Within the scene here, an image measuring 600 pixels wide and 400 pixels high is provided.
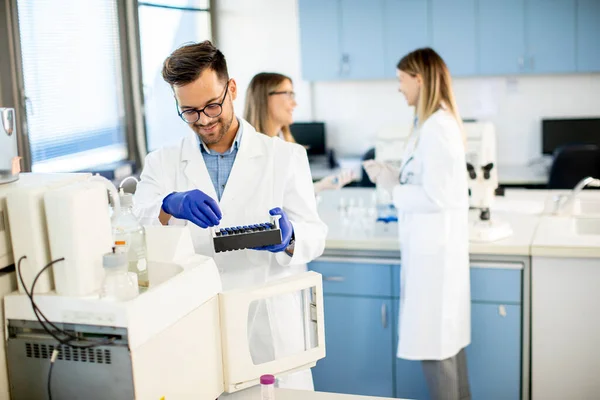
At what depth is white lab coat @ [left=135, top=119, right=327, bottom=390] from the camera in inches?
80.9

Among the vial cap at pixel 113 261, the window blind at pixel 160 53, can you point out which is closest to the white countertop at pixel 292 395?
the vial cap at pixel 113 261

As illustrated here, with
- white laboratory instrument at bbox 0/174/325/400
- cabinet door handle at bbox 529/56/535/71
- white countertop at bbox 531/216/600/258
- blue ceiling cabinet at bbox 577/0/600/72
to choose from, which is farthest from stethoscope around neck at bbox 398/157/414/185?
blue ceiling cabinet at bbox 577/0/600/72

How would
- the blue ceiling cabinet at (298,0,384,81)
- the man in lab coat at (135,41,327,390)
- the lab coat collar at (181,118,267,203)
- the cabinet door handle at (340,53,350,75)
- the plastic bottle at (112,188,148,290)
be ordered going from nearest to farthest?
the plastic bottle at (112,188,148,290)
the man in lab coat at (135,41,327,390)
the lab coat collar at (181,118,267,203)
the blue ceiling cabinet at (298,0,384,81)
the cabinet door handle at (340,53,350,75)

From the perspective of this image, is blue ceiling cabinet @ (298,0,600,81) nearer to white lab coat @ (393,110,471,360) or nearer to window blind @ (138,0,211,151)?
window blind @ (138,0,211,151)

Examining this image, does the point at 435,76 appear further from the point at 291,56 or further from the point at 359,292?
the point at 291,56

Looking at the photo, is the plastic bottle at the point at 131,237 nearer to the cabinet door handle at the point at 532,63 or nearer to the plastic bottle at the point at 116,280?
the plastic bottle at the point at 116,280

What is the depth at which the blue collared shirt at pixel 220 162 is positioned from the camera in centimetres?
215

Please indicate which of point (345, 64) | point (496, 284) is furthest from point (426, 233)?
point (345, 64)

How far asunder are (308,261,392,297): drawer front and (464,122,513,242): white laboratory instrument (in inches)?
16.1

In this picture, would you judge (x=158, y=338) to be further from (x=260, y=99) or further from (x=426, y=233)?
(x=260, y=99)

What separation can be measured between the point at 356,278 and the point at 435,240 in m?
0.44

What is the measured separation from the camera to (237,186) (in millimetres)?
2115

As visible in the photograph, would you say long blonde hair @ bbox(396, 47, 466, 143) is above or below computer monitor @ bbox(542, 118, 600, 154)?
above

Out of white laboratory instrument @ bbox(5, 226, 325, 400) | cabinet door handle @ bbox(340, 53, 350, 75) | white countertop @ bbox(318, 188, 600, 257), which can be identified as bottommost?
white countertop @ bbox(318, 188, 600, 257)
